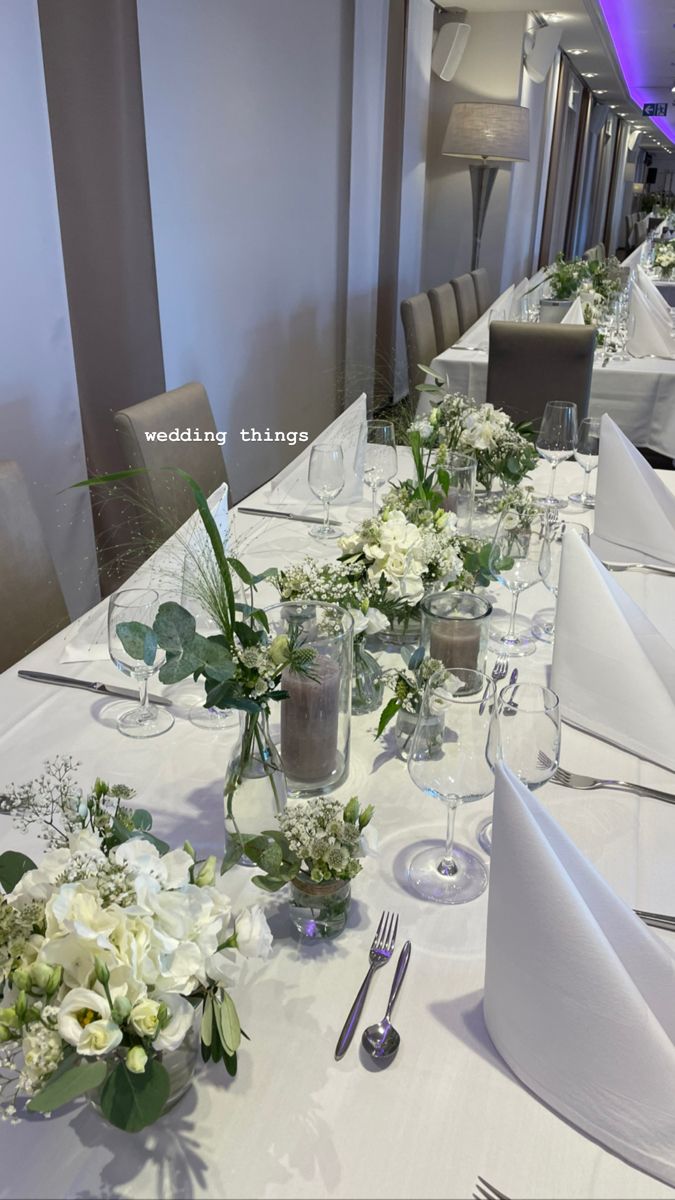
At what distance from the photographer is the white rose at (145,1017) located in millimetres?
547

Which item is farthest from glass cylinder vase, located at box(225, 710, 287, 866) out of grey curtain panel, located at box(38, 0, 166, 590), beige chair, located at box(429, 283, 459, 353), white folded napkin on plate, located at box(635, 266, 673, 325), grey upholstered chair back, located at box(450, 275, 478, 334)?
grey upholstered chair back, located at box(450, 275, 478, 334)

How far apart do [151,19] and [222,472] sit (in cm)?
143

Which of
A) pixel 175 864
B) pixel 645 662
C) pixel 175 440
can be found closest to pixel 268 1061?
pixel 175 864

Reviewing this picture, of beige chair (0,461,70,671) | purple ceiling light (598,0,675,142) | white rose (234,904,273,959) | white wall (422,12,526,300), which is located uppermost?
purple ceiling light (598,0,675,142)

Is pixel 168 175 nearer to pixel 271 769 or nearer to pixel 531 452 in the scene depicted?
pixel 531 452

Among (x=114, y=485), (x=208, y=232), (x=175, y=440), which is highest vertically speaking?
(x=208, y=232)

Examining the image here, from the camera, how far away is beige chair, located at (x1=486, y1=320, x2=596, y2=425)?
3213 millimetres

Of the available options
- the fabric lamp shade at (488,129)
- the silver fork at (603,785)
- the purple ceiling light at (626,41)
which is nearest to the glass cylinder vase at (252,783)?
the silver fork at (603,785)

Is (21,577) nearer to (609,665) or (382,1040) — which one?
(609,665)

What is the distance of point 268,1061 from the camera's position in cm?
68

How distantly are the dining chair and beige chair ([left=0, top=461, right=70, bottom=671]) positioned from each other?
2.28m

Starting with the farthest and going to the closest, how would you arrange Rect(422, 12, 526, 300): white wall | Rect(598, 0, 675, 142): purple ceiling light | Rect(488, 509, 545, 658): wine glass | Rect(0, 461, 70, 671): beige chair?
1. Rect(598, 0, 675, 142): purple ceiling light
2. Rect(422, 12, 526, 300): white wall
3. Rect(0, 461, 70, 671): beige chair
4. Rect(488, 509, 545, 658): wine glass

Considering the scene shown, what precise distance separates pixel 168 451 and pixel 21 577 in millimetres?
583

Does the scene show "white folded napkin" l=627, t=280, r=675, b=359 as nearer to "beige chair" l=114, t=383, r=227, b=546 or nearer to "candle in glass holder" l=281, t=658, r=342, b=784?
"beige chair" l=114, t=383, r=227, b=546
